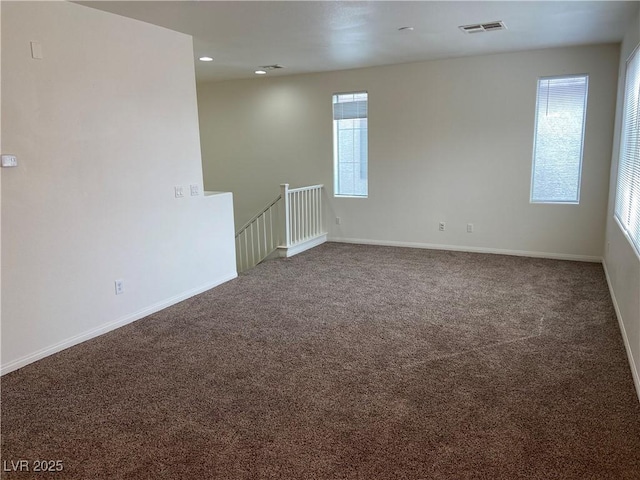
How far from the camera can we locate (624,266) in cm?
363

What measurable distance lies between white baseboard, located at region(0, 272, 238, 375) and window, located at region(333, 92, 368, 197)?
2.86 metres

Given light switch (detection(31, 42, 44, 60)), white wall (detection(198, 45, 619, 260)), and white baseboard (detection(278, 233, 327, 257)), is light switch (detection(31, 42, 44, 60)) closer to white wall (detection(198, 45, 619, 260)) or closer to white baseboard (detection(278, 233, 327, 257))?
white baseboard (detection(278, 233, 327, 257))

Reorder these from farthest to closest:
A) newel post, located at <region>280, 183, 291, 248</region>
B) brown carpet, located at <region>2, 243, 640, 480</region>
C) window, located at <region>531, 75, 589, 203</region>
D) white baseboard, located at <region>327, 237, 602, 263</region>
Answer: newel post, located at <region>280, 183, 291, 248</region> < white baseboard, located at <region>327, 237, 602, 263</region> < window, located at <region>531, 75, 589, 203</region> < brown carpet, located at <region>2, 243, 640, 480</region>

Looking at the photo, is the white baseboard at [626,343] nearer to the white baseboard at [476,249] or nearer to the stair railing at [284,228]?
the white baseboard at [476,249]

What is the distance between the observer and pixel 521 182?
593 centimetres

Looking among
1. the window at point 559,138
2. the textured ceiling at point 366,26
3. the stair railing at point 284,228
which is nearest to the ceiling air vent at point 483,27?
the textured ceiling at point 366,26

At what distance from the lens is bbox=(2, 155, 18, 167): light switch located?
299cm

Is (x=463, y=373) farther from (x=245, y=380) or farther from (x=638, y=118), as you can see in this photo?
(x=638, y=118)

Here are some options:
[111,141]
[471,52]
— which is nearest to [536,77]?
[471,52]

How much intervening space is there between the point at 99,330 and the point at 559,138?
17.9 feet

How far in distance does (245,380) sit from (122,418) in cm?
74

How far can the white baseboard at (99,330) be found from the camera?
3173 mm

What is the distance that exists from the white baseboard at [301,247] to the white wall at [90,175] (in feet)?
5.62

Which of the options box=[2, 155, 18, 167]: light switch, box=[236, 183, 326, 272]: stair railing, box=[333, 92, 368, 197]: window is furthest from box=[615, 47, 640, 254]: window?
box=[2, 155, 18, 167]: light switch
